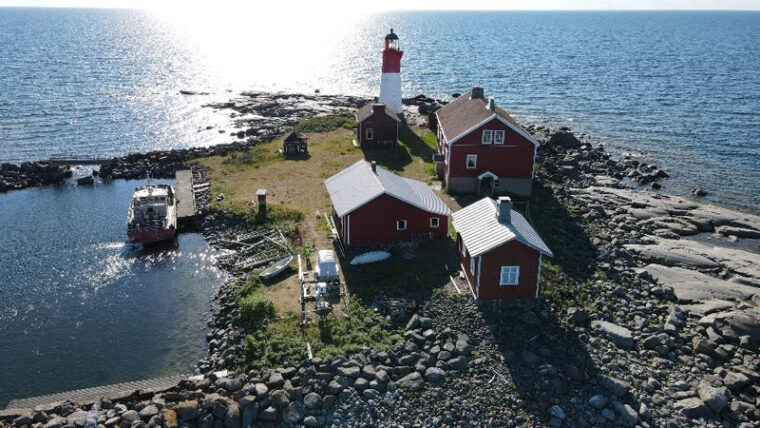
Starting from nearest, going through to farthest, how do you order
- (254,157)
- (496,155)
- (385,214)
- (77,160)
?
(385,214), (496,155), (254,157), (77,160)

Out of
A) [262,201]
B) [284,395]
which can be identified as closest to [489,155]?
[262,201]

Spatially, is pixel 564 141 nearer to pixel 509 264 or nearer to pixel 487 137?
pixel 487 137

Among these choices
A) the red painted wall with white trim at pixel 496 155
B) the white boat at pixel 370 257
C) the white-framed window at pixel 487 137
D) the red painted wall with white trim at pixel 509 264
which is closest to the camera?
the red painted wall with white trim at pixel 509 264

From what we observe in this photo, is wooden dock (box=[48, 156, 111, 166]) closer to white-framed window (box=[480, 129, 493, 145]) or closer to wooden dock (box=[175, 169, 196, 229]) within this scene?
wooden dock (box=[175, 169, 196, 229])

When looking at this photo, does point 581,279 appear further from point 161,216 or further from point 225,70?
point 225,70

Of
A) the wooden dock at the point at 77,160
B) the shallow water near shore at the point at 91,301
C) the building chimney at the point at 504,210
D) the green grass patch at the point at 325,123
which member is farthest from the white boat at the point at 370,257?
the wooden dock at the point at 77,160

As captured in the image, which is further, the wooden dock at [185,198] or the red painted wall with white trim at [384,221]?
the wooden dock at [185,198]

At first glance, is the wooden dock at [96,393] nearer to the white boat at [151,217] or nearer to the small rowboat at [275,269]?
Answer: the small rowboat at [275,269]

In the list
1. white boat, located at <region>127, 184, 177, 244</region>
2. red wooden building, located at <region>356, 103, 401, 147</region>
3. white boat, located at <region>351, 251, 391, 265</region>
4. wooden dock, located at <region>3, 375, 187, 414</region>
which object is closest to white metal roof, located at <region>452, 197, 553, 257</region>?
white boat, located at <region>351, 251, 391, 265</region>
